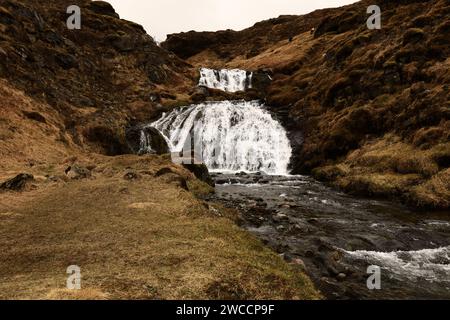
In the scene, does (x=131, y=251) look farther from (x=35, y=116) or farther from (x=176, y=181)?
(x=35, y=116)

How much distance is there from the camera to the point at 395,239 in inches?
870

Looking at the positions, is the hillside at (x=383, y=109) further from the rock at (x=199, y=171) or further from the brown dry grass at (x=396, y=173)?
the rock at (x=199, y=171)

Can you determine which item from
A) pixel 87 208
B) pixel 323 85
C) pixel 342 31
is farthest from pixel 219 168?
pixel 342 31

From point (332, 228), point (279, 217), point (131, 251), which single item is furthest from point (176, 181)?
point (131, 251)

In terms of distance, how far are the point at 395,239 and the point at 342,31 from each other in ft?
259

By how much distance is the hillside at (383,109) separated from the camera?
3334cm

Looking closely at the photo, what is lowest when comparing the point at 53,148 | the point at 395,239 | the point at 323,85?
the point at 395,239

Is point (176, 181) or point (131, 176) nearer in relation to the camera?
point (176, 181)

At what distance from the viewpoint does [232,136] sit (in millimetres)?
56594

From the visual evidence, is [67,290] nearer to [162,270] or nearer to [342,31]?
[162,270]

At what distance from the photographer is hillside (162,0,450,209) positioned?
33344 millimetres

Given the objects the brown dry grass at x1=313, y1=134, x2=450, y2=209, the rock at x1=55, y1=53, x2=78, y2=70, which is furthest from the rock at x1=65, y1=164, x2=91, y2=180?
the rock at x1=55, y1=53, x2=78, y2=70

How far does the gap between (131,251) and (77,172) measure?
17905 mm
